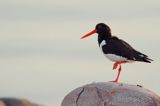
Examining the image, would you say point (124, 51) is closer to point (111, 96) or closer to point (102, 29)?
point (102, 29)

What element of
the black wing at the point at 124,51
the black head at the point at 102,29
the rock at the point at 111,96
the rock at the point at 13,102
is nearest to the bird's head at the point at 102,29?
the black head at the point at 102,29

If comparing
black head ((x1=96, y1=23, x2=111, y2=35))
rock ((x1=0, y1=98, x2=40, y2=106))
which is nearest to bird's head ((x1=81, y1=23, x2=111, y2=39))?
black head ((x1=96, y1=23, x2=111, y2=35))

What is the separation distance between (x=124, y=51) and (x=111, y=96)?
2989mm

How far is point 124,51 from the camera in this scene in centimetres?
3834

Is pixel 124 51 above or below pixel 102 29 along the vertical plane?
below

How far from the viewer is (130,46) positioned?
3906 centimetres

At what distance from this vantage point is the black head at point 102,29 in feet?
132

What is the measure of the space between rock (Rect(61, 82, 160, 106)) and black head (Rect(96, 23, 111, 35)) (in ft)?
12.6

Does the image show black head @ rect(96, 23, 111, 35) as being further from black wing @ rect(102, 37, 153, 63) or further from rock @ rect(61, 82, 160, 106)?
rock @ rect(61, 82, 160, 106)

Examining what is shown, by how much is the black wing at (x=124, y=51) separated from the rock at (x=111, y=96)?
152 centimetres

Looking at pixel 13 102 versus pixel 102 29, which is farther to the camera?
pixel 13 102

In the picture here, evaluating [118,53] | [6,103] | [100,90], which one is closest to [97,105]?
[100,90]

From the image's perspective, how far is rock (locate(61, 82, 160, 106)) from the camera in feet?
118

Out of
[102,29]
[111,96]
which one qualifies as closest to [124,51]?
[102,29]
